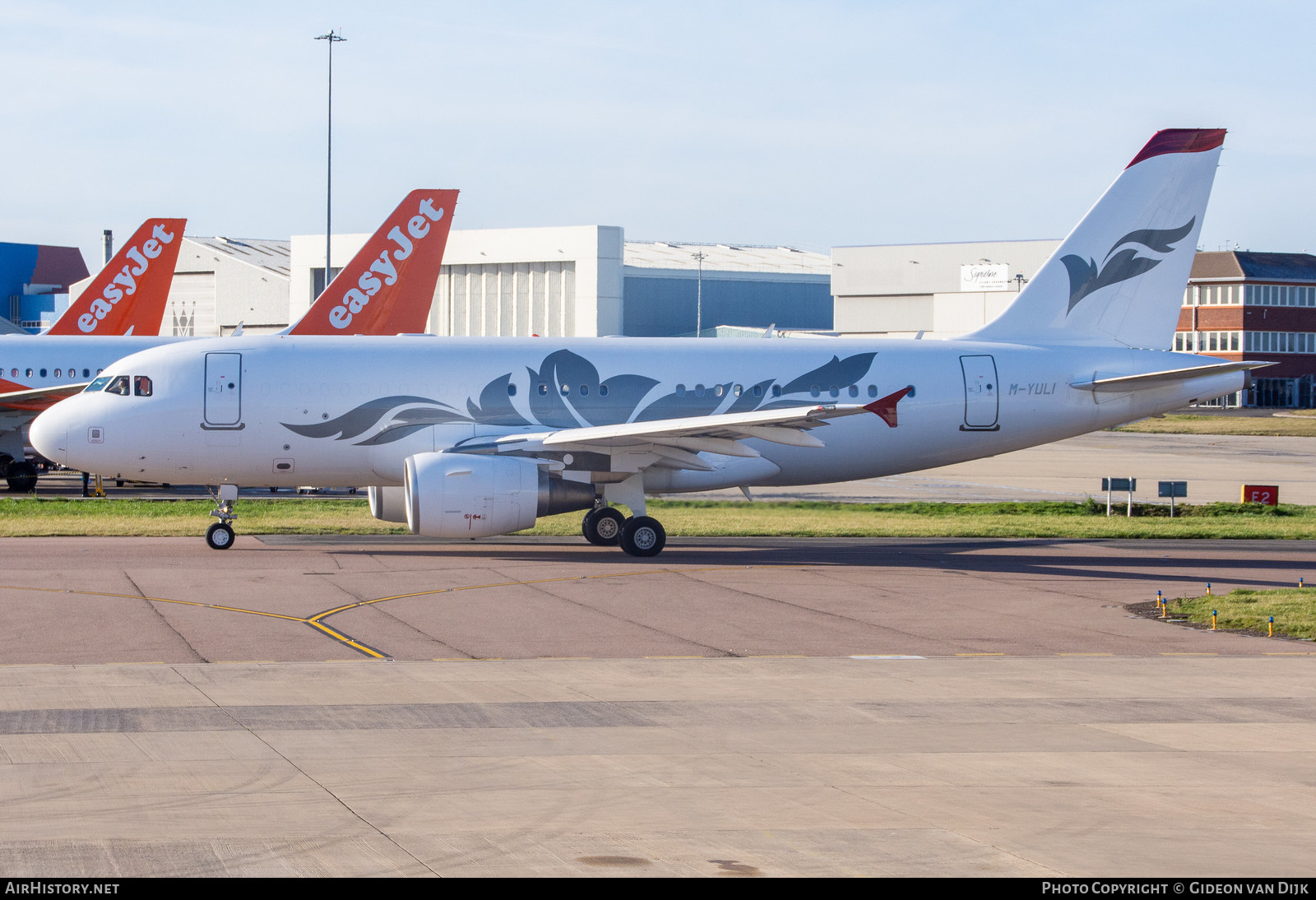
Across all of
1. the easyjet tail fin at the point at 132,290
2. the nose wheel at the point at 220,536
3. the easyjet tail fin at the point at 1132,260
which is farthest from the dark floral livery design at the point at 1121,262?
the easyjet tail fin at the point at 132,290

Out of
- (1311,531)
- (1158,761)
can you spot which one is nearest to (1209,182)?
(1311,531)

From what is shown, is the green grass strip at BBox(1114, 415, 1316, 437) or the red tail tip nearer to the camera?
the red tail tip

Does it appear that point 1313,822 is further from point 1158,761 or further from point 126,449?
point 126,449

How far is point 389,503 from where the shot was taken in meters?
30.1

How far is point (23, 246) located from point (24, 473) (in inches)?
4228

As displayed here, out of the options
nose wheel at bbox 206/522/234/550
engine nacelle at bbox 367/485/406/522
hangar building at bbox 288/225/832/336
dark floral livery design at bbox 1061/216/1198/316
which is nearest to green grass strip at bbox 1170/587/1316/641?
dark floral livery design at bbox 1061/216/1198/316

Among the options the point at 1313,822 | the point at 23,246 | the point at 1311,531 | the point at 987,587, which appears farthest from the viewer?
the point at 23,246

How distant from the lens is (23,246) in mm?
139500

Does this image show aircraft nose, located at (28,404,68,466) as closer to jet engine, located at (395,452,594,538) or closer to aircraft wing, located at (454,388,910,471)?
jet engine, located at (395,452,594,538)

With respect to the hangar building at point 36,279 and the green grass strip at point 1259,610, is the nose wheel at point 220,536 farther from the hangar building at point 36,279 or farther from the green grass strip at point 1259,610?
the hangar building at point 36,279

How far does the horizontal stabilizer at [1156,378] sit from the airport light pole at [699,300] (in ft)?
269

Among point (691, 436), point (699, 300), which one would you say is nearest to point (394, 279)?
point (691, 436)

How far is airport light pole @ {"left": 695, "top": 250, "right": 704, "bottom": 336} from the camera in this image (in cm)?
11429

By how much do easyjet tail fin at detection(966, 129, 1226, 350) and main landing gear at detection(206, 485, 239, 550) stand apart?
16667 mm
